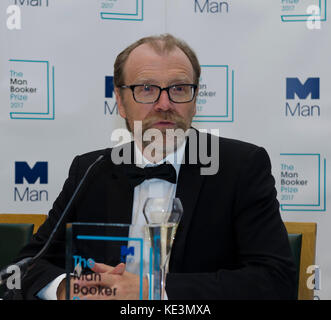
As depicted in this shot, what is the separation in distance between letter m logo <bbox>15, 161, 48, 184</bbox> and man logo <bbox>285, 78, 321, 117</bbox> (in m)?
1.68

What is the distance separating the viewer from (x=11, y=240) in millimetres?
2500

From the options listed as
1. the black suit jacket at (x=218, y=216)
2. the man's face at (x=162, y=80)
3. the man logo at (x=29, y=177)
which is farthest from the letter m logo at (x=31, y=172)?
the man's face at (x=162, y=80)

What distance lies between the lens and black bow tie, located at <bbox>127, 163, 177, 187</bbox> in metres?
1.97

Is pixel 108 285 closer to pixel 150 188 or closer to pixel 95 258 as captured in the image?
pixel 95 258

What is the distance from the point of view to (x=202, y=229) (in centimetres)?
200

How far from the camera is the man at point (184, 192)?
181 cm

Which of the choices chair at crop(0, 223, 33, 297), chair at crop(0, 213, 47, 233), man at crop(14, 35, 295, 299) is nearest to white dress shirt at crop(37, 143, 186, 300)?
man at crop(14, 35, 295, 299)

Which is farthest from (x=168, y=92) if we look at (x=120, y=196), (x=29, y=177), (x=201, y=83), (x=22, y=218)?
(x=29, y=177)

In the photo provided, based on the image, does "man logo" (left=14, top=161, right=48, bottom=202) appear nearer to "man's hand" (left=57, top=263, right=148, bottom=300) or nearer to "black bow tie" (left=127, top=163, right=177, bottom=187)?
"black bow tie" (left=127, top=163, right=177, bottom=187)

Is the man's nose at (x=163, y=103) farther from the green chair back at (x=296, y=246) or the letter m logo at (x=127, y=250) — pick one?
the letter m logo at (x=127, y=250)

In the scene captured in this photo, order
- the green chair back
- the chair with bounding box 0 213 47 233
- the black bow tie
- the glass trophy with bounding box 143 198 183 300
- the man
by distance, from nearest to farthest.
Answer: the glass trophy with bounding box 143 198 183 300
the man
the black bow tie
the green chair back
the chair with bounding box 0 213 47 233

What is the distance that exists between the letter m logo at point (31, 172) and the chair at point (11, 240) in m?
0.79

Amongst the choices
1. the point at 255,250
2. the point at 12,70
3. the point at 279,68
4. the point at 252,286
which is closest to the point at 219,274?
the point at 252,286

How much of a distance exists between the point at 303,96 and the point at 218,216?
1.54m
